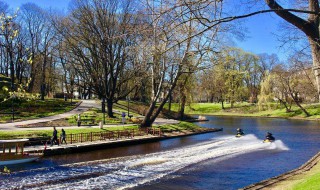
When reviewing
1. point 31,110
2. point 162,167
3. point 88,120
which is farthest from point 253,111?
point 162,167

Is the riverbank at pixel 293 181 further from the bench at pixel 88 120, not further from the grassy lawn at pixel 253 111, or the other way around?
the grassy lawn at pixel 253 111

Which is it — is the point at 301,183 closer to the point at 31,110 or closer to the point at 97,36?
the point at 97,36

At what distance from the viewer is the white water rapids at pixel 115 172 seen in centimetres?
1769

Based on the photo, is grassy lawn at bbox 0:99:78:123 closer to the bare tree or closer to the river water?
the bare tree

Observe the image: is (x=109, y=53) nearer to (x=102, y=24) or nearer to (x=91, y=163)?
(x=102, y=24)

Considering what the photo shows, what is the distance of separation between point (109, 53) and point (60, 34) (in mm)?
8190

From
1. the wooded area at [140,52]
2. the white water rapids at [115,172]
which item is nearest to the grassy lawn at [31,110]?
the wooded area at [140,52]

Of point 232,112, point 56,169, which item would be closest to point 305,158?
point 56,169

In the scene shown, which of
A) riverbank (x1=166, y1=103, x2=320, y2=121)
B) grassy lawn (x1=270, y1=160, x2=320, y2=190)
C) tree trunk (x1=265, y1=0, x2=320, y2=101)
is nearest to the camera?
tree trunk (x1=265, y1=0, x2=320, y2=101)

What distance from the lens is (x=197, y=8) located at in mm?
7789

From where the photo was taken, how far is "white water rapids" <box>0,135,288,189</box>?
58.0 feet

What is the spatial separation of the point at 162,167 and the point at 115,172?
10.9ft

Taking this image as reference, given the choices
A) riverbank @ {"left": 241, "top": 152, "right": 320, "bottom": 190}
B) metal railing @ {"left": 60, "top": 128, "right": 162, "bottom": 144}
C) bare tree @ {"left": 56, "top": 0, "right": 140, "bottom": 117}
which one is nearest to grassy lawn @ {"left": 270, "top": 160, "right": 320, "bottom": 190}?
riverbank @ {"left": 241, "top": 152, "right": 320, "bottom": 190}

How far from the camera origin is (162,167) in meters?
22.3
